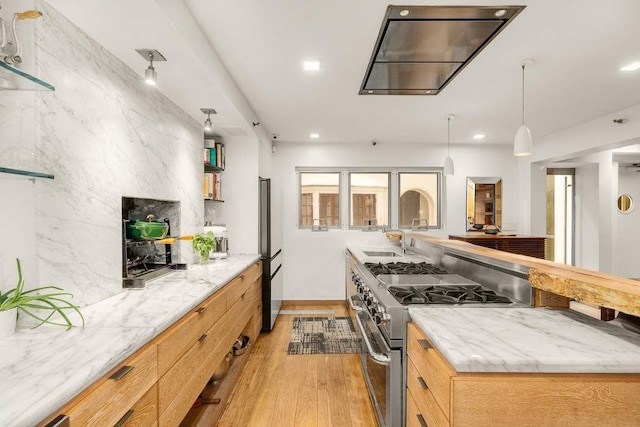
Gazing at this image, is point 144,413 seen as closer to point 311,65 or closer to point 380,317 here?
point 380,317

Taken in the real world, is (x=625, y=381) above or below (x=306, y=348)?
above

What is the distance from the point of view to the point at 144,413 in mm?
1187

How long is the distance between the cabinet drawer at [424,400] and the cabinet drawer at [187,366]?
1062 millimetres

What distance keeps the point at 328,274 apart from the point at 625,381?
423 centimetres

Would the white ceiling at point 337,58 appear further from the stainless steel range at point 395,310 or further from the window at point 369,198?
the stainless steel range at point 395,310

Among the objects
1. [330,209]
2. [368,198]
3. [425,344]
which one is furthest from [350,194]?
[425,344]

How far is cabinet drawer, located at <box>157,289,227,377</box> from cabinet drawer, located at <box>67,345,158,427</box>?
0.08 meters

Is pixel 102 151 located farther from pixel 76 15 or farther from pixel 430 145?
pixel 430 145

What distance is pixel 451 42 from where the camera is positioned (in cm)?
199

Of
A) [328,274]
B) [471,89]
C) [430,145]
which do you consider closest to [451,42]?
[471,89]

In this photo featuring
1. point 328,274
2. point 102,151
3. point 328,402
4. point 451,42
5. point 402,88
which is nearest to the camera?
point 102,151

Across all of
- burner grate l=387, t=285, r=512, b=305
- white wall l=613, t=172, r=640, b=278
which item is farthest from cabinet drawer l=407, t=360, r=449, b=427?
white wall l=613, t=172, r=640, b=278

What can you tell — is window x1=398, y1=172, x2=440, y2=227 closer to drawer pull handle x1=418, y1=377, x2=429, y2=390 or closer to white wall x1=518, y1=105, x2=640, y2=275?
white wall x1=518, y1=105, x2=640, y2=275

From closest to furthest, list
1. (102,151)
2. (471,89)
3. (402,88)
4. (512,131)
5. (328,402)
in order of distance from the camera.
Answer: (102,151)
(328,402)
(402,88)
(471,89)
(512,131)
